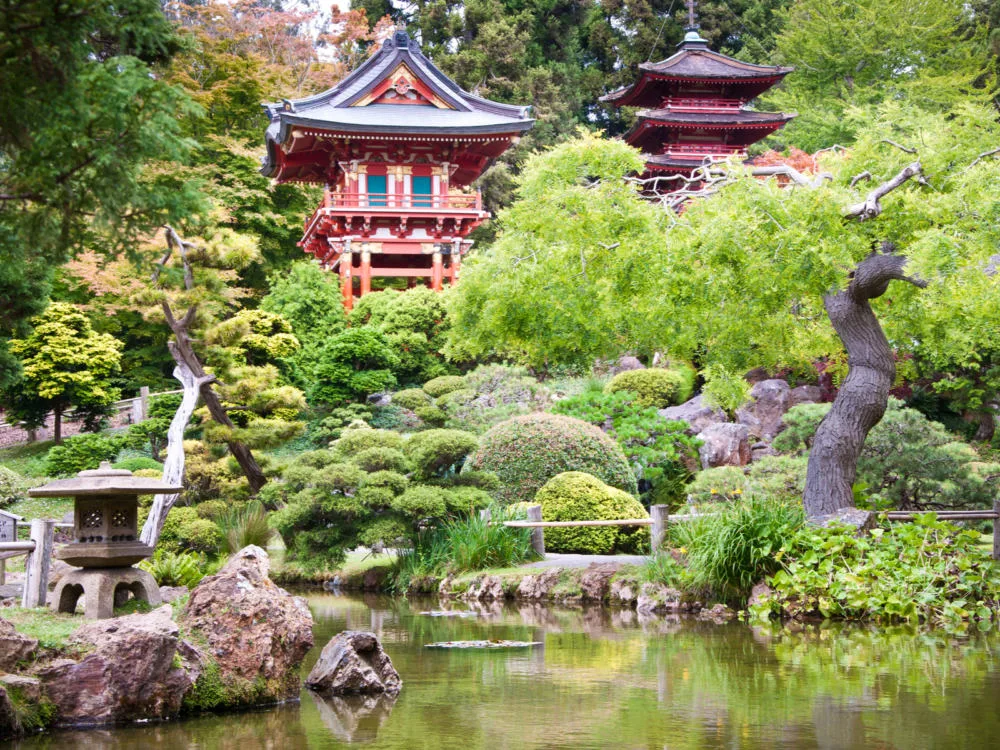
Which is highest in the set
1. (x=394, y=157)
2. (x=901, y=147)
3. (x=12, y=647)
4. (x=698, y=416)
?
(x=394, y=157)

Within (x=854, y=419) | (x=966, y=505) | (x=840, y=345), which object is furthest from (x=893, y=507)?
(x=854, y=419)

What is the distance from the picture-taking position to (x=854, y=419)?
11.2 m

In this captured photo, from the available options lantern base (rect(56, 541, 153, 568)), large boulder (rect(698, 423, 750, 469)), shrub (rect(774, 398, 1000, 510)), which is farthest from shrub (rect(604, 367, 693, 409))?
lantern base (rect(56, 541, 153, 568))

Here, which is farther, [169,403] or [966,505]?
[169,403]

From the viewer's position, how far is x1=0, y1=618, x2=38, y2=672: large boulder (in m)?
6.19

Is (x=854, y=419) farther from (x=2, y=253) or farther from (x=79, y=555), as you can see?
(x=2, y=253)

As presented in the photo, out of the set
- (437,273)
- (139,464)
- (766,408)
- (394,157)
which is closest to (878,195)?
(766,408)

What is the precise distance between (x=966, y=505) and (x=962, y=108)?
5092 millimetres

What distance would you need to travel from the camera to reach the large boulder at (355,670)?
723cm

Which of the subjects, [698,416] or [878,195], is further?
[698,416]

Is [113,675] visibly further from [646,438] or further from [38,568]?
[646,438]

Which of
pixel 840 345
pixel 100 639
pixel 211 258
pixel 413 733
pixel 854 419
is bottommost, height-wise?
pixel 413 733

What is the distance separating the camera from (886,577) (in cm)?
1039

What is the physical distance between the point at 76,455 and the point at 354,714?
1546cm
